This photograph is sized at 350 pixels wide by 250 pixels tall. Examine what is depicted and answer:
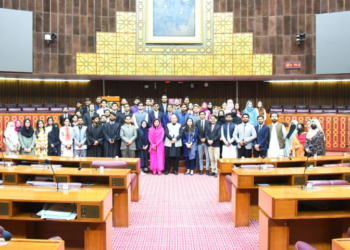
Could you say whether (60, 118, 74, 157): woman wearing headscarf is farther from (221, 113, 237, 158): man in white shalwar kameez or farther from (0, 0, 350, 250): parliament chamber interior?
(221, 113, 237, 158): man in white shalwar kameez

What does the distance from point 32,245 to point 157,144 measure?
223 inches

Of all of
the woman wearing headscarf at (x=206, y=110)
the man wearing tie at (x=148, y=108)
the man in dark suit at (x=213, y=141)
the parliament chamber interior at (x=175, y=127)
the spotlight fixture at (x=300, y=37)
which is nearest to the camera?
the parliament chamber interior at (x=175, y=127)

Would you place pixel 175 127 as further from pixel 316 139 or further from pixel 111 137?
pixel 316 139

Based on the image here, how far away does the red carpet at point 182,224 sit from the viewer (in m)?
3.79

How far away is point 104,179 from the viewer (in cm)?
448

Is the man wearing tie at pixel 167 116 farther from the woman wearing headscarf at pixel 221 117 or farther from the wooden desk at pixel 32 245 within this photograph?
the wooden desk at pixel 32 245

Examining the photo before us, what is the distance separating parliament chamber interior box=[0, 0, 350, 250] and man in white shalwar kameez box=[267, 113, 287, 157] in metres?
0.03

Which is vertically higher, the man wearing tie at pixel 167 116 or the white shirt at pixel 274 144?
the man wearing tie at pixel 167 116

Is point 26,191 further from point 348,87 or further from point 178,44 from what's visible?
point 348,87

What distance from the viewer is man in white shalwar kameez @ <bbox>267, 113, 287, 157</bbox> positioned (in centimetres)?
712

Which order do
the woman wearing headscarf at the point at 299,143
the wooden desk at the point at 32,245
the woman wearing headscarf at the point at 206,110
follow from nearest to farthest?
the wooden desk at the point at 32,245 < the woman wearing headscarf at the point at 299,143 < the woman wearing headscarf at the point at 206,110

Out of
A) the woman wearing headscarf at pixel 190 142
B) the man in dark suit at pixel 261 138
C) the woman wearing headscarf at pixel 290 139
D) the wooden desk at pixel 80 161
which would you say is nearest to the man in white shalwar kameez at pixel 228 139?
the man in dark suit at pixel 261 138

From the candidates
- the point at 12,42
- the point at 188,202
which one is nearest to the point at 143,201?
the point at 188,202

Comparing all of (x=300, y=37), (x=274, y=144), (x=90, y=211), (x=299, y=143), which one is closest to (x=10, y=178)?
(x=90, y=211)
